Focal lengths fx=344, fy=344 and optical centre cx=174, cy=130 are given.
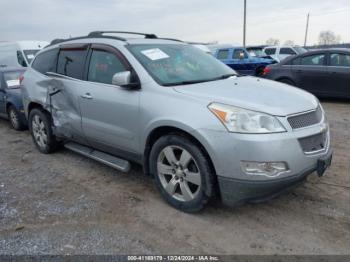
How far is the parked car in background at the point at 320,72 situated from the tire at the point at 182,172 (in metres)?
7.11

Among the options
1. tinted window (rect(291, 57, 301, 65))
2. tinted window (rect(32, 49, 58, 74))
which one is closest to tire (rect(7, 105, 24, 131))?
tinted window (rect(32, 49, 58, 74))

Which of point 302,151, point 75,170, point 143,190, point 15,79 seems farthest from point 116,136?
point 15,79

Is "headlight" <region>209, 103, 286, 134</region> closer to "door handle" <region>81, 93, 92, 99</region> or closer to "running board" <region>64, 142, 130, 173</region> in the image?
"running board" <region>64, 142, 130, 173</region>

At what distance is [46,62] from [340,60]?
7426 millimetres

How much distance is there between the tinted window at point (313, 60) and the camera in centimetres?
941

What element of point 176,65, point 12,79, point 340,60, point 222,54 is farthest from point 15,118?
point 222,54

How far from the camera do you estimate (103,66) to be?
14.0 ft

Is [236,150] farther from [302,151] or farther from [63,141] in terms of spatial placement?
[63,141]

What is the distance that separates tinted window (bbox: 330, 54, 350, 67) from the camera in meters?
8.95

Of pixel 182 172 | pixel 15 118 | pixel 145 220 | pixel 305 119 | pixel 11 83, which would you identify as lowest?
pixel 15 118

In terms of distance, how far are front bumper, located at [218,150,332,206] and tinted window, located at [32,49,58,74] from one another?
3324mm

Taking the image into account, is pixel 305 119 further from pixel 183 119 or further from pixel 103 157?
pixel 103 157

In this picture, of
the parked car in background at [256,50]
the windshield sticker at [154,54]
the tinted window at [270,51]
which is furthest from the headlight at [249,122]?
the tinted window at [270,51]

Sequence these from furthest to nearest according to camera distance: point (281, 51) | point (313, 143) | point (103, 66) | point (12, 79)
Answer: point (281, 51), point (12, 79), point (103, 66), point (313, 143)
